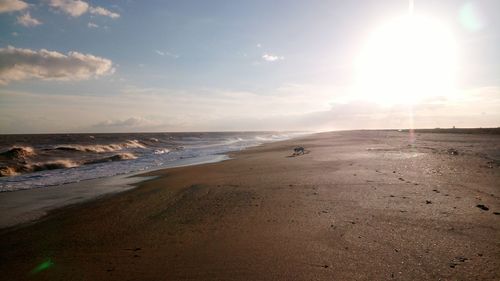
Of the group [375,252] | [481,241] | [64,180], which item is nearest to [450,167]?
[481,241]

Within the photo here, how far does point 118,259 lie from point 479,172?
1083 cm

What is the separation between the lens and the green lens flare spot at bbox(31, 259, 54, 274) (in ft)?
14.2

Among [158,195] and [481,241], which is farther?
[158,195]

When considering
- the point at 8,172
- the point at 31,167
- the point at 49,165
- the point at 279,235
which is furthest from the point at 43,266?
the point at 49,165

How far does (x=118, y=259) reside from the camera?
4.53 metres

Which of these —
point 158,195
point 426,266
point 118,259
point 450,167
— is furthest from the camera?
point 450,167

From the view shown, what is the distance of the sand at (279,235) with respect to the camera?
12.6ft

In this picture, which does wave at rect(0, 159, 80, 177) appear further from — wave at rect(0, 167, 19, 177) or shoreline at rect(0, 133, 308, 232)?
shoreline at rect(0, 133, 308, 232)

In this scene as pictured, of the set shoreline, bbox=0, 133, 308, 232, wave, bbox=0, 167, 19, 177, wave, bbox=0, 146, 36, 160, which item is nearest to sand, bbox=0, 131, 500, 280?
shoreline, bbox=0, 133, 308, 232

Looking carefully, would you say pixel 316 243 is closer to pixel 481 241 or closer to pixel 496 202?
pixel 481 241

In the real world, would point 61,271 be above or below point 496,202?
below

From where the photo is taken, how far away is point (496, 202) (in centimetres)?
617

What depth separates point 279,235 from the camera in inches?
200

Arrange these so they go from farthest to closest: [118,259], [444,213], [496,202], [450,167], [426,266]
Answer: [450,167], [496,202], [444,213], [118,259], [426,266]
